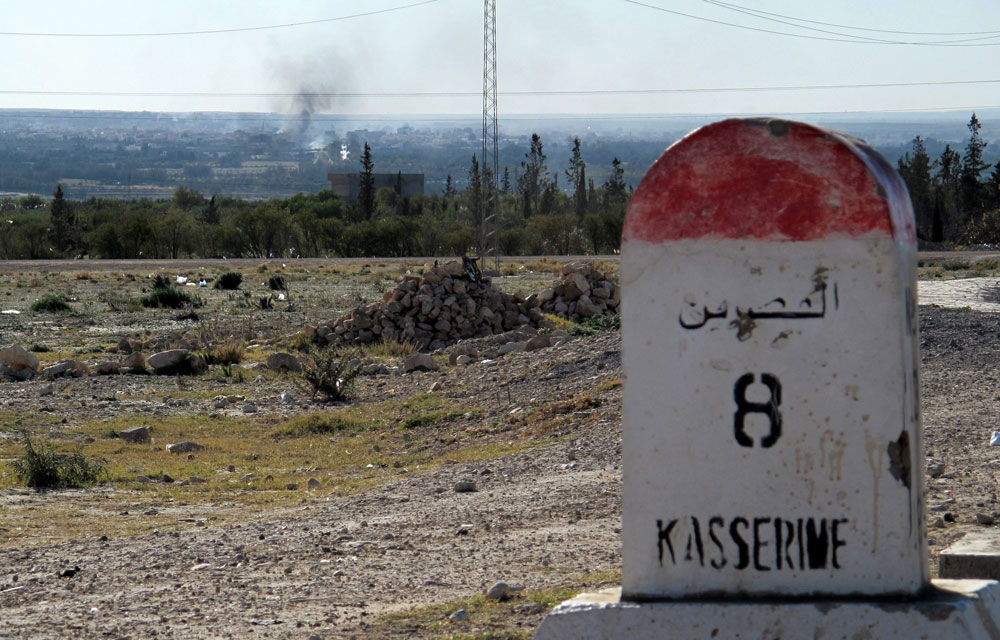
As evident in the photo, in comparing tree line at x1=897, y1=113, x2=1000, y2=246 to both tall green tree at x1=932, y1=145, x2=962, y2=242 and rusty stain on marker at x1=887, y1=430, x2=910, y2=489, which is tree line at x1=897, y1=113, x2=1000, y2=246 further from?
rusty stain on marker at x1=887, y1=430, x2=910, y2=489

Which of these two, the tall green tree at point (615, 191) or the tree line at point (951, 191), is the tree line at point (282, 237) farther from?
the tree line at point (951, 191)

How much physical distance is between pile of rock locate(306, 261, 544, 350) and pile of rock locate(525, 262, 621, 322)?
1.45 meters

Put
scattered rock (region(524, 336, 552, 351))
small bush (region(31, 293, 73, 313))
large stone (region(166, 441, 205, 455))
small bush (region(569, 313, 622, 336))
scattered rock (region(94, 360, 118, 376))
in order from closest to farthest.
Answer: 1. large stone (region(166, 441, 205, 455))
2. scattered rock (region(524, 336, 552, 351))
3. scattered rock (region(94, 360, 118, 376))
4. small bush (region(569, 313, 622, 336))
5. small bush (region(31, 293, 73, 313))

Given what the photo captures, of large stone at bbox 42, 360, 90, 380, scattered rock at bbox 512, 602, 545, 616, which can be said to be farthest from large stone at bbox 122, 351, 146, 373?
scattered rock at bbox 512, 602, 545, 616

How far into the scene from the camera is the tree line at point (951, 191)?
6969 centimetres

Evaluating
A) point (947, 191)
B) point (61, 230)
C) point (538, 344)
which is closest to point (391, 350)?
point (538, 344)

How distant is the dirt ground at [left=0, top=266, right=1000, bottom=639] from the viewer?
5566 mm

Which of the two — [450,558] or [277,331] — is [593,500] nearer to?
[450,558]

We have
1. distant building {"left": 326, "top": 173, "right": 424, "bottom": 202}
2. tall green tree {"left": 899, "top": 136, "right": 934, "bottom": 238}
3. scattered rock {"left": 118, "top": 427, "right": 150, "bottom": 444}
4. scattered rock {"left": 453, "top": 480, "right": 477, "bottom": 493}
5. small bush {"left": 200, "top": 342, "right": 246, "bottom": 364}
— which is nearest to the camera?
scattered rock {"left": 453, "top": 480, "right": 477, "bottom": 493}

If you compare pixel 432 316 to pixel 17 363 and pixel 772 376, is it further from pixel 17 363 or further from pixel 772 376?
pixel 772 376

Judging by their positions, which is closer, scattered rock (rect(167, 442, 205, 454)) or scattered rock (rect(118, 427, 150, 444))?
scattered rock (rect(167, 442, 205, 454))

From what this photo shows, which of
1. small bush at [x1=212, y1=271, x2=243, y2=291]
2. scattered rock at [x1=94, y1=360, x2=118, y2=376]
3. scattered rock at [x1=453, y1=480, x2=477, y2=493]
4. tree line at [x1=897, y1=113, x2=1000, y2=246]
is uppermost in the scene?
tree line at [x1=897, y1=113, x2=1000, y2=246]

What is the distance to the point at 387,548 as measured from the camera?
711 cm

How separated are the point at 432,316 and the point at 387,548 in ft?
54.4
